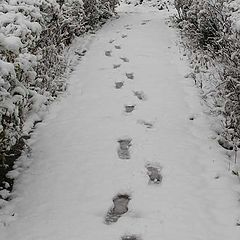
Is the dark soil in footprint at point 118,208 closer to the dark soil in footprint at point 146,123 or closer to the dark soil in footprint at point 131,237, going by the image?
the dark soil in footprint at point 131,237

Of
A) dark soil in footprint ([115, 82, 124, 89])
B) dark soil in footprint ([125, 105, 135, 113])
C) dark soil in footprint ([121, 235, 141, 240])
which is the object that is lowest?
dark soil in footprint ([115, 82, 124, 89])

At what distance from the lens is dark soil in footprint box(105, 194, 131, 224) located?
372cm

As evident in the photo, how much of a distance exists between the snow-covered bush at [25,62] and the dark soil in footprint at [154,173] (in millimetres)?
1409

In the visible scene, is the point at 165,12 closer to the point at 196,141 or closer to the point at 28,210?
the point at 196,141

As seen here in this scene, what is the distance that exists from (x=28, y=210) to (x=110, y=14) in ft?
31.8

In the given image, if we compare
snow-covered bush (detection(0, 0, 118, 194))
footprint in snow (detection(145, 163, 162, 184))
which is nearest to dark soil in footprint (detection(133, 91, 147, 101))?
snow-covered bush (detection(0, 0, 118, 194))

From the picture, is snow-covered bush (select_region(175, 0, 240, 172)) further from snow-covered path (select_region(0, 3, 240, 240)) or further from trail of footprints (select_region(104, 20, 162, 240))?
trail of footprints (select_region(104, 20, 162, 240))

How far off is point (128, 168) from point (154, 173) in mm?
277

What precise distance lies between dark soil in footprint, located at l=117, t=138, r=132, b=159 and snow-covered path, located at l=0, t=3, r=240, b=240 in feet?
0.08

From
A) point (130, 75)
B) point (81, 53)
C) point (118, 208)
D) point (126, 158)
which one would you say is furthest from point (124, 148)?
point (81, 53)

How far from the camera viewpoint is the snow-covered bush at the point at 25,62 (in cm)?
399

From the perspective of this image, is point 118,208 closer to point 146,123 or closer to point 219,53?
point 146,123

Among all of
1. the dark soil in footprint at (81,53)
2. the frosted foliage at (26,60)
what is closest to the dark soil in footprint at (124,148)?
the frosted foliage at (26,60)

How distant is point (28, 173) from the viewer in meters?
4.59
